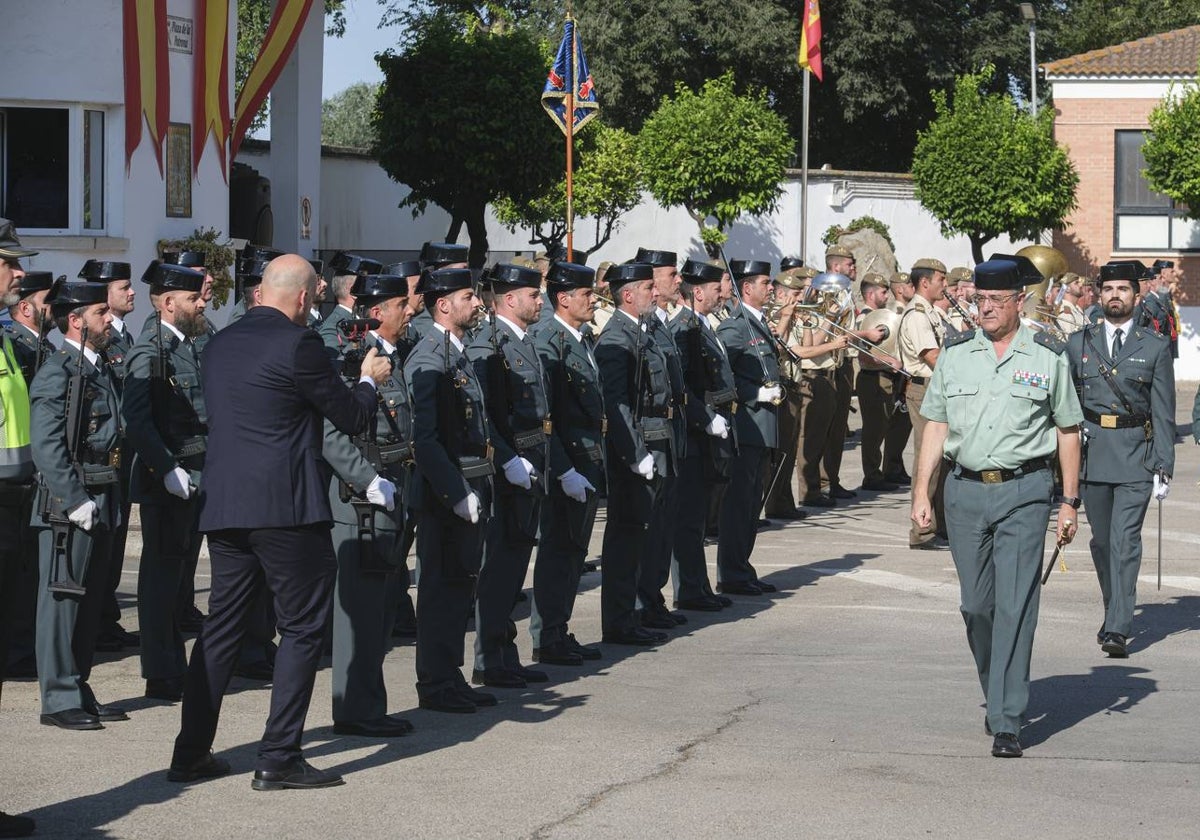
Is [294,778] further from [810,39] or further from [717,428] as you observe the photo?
[810,39]

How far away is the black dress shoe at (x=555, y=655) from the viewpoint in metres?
9.72

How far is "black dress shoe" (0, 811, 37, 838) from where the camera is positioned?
6359 mm

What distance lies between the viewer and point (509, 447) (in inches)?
353

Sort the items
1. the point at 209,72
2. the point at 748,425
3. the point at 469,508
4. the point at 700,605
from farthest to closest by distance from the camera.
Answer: the point at 209,72 → the point at 748,425 → the point at 700,605 → the point at 469,508

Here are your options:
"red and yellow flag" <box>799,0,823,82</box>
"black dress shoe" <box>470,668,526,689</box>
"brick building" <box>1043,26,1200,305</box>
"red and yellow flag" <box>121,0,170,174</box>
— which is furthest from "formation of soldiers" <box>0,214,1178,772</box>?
"brick building" <box>1043,26,1200,305</box>

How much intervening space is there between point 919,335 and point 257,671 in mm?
7093

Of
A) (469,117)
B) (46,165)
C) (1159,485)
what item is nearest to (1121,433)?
(1159,485)

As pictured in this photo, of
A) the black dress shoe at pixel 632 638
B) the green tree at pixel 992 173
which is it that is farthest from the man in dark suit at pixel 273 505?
the green tree at pixel 992 173

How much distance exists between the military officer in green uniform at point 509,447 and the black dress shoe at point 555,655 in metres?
0.40

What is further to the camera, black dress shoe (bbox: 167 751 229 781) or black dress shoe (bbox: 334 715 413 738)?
black dress shoe (bbox: 334 715 413 738)

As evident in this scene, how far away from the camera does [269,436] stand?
6.95 m

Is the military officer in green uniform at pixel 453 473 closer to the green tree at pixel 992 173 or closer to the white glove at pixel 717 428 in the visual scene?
the white glove at pixel 717 428

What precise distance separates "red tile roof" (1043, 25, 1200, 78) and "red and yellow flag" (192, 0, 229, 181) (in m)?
21.8

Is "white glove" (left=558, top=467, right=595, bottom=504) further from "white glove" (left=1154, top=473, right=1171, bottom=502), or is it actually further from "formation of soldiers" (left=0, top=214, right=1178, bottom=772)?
"white glove" (left=1154, top=473, right=1171, bottom=502)
